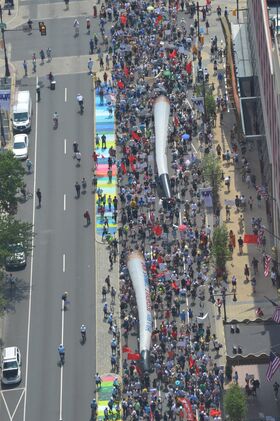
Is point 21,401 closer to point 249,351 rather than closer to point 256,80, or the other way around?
point 249,351

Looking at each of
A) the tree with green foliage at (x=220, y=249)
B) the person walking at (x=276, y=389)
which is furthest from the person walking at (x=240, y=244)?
the person walking at (x=276, y=389)

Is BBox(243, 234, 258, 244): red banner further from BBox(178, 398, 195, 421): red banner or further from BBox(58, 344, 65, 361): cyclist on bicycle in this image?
BBox(178, 398, 195, 421): red banner

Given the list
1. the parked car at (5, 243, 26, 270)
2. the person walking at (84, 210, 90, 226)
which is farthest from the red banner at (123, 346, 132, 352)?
the person walking at (84, 210, 90, 226)

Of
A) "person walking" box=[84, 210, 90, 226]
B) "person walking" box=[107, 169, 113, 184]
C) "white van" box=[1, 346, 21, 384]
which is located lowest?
"white van" box=[1, 346, 21, 384]

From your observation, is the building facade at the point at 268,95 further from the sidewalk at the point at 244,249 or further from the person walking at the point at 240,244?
the person walking at the point at 240,244

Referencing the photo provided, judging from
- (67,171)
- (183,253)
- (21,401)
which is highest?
(67,171)

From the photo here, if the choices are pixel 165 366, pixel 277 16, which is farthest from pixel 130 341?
pixel 277 16

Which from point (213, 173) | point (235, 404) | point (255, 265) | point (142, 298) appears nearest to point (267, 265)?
point (255, 265)

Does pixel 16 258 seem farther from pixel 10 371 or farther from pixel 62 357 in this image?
pixel 10 371
